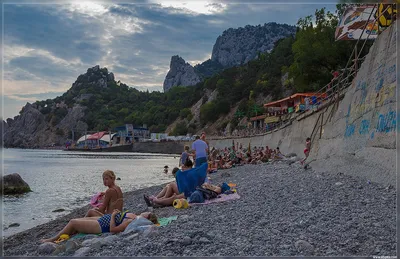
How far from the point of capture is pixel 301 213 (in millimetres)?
6621

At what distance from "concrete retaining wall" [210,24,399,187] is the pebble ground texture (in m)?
0.72

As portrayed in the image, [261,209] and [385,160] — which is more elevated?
[385,160]

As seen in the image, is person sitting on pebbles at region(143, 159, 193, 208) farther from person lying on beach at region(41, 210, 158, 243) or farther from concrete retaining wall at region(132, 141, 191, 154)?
concrete retaining wall at region(132, 141, 191, 154)

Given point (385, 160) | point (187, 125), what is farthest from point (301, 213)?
point (187, 125)

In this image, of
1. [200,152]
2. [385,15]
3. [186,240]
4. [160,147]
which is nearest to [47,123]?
[160,147]

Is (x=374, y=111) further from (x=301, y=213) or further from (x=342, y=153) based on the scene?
(x=301, y=213)

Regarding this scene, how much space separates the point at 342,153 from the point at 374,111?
6.39ft

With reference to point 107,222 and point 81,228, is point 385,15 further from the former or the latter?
point 81,228

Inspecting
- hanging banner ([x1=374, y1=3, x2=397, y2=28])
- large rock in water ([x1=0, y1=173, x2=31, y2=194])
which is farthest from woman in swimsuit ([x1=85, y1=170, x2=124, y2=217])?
large rock in water ([x1=0, y1=173, x2=31, y2=194])

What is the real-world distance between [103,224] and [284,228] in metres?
3.39

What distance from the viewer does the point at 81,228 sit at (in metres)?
6.91

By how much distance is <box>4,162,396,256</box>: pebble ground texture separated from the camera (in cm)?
470

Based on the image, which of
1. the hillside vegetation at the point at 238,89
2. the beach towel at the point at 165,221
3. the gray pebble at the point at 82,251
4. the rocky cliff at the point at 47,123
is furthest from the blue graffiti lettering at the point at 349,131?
the rocky cliff at the point at 47,123

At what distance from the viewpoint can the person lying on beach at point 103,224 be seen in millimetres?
6680
